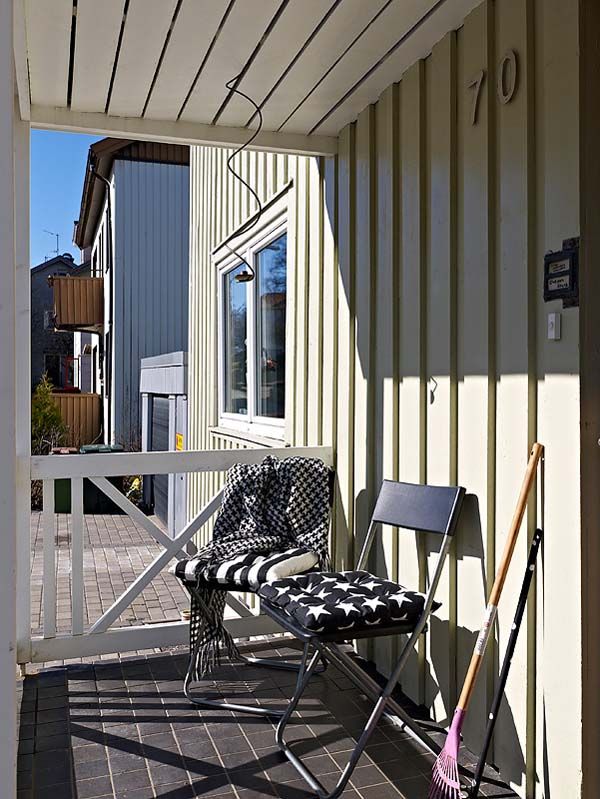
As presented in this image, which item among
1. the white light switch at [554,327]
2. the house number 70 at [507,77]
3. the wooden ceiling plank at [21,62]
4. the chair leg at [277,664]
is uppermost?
the wooden ceiling plank at [21,62]

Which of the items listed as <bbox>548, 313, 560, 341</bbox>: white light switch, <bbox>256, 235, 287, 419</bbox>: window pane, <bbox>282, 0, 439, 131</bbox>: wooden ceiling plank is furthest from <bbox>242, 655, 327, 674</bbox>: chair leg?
<bbox>282, 0, 439, 131</bbox>: wooden ceiling plank

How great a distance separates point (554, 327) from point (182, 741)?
183cm

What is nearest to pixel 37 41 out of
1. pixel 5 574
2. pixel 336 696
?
pixel 5 574

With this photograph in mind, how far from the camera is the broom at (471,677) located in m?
2.13

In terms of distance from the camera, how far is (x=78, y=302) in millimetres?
13055

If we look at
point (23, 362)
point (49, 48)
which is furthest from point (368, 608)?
point (49, 48)

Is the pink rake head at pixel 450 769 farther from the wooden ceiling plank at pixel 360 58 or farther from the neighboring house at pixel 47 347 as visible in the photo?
the neighboring house at pixel 47 347

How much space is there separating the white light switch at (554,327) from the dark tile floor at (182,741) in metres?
1.37

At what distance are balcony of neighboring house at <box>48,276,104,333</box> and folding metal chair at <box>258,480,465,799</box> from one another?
1089 centimetres

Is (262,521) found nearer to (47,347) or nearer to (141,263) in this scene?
(141,263)

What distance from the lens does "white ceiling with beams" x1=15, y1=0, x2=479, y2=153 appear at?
2.60 meters

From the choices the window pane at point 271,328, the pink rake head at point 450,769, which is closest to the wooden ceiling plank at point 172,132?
the window pane at point 271,328

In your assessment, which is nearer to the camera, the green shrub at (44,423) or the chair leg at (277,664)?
the chair leg at (277,664)

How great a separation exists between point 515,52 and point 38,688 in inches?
115
